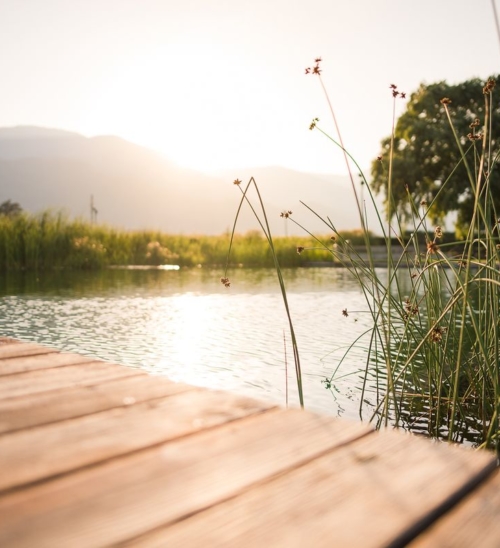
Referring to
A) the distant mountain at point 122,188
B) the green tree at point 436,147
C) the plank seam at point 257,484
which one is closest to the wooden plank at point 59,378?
the plank seam at point 257,484

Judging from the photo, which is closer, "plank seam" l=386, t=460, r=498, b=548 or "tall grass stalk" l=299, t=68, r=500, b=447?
"plank seam" l=386, t=460, r=498, b=548

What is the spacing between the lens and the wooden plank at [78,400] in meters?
1.01

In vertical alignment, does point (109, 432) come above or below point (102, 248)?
below

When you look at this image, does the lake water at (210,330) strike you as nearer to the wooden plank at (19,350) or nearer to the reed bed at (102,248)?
the wooden plank at (19,350)

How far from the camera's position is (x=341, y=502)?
702mm

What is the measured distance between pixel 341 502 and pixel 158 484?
0.71 feet

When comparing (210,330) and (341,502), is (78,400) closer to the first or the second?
(341,502)

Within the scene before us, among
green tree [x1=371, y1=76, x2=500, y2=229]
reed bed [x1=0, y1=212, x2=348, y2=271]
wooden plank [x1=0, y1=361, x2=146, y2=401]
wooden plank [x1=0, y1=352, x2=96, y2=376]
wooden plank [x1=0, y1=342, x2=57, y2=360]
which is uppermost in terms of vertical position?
green tree [x1=371, y1=76, x2=500, y2=229]

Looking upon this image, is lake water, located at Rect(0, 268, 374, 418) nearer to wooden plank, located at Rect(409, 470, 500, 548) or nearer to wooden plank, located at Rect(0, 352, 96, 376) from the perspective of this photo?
wooden plank, located at Rect(0, 352, 96, 376)

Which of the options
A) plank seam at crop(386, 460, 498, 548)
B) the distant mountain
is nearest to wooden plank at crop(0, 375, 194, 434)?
plank seam at crop(386, 460, 498, 548)

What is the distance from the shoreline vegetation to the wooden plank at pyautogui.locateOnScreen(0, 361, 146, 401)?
7.54m

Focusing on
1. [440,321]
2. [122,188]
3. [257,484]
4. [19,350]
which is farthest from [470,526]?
[122,188]

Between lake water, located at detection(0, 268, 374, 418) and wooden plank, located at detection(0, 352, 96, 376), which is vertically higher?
wooden plank, located at detection(0, 352, 96, 376)

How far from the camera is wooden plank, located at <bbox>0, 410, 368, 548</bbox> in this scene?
64cm
